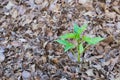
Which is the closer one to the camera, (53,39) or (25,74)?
(25,74)

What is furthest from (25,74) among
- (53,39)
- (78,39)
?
(78,39)

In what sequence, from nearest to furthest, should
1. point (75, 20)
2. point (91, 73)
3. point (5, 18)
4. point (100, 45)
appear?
point (91, 73) → point (100, 45) → point (75, 20) → point (5, 18)

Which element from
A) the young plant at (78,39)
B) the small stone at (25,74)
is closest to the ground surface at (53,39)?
the small stone at (25,74)

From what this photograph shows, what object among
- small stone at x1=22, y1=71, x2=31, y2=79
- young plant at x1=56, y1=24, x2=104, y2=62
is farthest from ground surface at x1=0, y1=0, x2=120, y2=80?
young plant at x1=56, y1=24, x2=104, y2=62

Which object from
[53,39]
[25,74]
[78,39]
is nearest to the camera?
[78,39]

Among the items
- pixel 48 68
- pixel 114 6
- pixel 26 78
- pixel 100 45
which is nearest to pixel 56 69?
pixel 48 68

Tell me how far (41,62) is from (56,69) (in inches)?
8.2

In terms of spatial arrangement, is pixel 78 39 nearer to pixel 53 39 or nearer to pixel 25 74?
pixel 53 39

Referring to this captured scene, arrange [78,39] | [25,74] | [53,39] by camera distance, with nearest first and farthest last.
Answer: [78,39], [25,74], [53,39]

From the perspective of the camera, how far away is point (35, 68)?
122 inches

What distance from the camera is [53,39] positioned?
3359 millimetres

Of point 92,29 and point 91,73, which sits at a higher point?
point 92,29

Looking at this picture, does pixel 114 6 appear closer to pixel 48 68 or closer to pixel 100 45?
pixel 100 45

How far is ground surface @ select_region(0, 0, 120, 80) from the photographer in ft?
9.94
